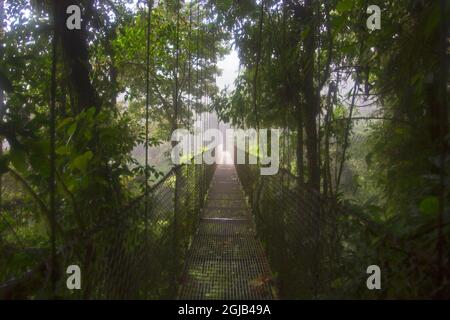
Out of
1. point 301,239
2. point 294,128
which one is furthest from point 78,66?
point 294,128

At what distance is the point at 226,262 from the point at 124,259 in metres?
1.55

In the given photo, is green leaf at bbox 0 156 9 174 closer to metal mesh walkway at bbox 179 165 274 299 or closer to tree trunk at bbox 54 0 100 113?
metal mesh walkway at bbox 179 165 274 299

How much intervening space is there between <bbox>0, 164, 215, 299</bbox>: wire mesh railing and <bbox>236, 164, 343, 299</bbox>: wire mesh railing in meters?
0.60

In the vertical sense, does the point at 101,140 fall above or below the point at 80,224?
above

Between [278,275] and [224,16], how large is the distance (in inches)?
133

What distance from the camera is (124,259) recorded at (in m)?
1.51

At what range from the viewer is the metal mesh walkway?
2.43m

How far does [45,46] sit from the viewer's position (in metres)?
3.35

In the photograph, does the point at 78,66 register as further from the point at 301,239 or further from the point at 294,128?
the point at 294,128

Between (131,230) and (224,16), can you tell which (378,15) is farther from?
(224,16)

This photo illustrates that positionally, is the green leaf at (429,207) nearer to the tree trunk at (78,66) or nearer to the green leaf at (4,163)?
the green leaf at (4,163)

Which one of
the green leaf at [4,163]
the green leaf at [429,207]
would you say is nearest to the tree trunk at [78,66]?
the green leaf at [4,163]

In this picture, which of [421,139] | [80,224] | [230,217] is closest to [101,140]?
[80,224]

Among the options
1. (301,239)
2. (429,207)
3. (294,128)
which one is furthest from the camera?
(294,128)
